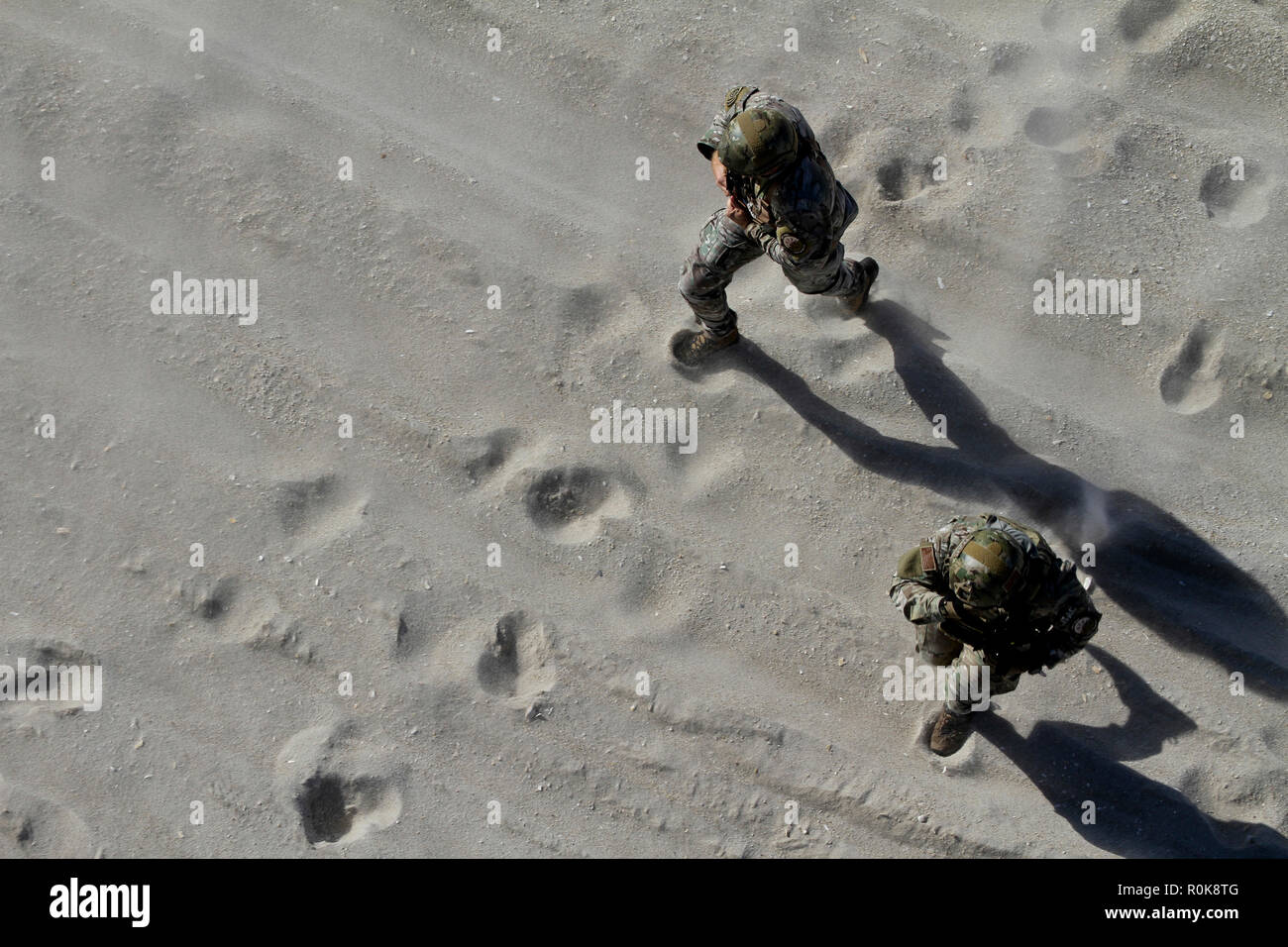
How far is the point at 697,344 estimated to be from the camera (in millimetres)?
5609

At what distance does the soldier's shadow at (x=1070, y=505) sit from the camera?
5.17m

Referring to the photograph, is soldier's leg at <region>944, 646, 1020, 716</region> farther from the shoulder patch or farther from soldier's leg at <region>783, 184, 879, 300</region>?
soldier's leg at <region>783, 184, 879, 300</region>

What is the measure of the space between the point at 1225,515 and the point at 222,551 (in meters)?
5.24

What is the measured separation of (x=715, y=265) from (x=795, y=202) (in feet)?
2.03

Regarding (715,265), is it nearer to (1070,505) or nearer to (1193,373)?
(1070,505)

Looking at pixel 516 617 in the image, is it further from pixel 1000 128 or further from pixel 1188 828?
pixel 1000 128

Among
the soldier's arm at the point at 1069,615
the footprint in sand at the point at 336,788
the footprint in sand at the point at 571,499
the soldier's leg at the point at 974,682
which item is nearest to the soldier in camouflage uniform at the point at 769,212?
the footprint in sand at the point at 571,499

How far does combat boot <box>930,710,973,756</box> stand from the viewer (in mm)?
4887

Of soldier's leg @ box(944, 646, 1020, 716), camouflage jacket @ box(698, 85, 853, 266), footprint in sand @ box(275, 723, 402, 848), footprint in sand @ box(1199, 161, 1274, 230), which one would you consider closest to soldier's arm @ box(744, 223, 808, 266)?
camouflage jacket @ box(698, 85, 853, 266)

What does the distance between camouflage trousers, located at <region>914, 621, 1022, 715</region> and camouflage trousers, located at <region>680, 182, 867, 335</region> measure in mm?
1772

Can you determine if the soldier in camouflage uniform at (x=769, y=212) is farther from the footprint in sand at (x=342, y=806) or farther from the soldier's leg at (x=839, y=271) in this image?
the footprint in sand at (x=342, y=806)

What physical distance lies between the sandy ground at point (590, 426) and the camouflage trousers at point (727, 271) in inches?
15.6

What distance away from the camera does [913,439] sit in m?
5.53

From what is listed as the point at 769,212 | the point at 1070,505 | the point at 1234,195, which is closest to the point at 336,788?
the point at 769,212
